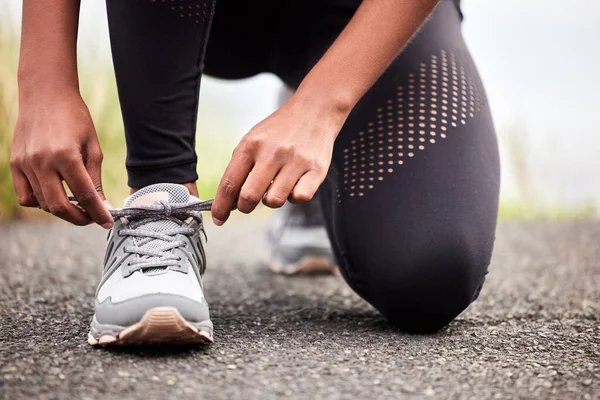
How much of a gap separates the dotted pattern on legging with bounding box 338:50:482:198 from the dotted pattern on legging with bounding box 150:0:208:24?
34 cm

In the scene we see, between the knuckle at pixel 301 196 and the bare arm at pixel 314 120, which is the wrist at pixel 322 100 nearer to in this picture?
the bare arm at pixel 314 120

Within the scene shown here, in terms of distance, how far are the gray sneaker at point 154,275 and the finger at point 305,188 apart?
190mm

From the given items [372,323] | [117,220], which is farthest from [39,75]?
[372,323]

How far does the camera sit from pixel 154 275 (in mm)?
874

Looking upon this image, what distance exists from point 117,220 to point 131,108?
18cm

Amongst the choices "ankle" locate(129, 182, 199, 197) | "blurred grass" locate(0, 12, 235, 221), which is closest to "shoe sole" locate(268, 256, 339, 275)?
"ankle" locate(129, 182, 199, 197)

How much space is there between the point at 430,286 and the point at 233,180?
0.39m

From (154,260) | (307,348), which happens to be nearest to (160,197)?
(154,260)

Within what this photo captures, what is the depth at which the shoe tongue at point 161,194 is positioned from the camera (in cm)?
96

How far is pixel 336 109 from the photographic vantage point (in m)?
0.92

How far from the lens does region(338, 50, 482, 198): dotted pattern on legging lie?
1092mm

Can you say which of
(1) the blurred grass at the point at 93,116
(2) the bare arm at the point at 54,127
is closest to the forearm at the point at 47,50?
(2) the bare arm at the point at 54,127

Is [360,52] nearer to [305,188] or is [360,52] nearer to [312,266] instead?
[305,188]

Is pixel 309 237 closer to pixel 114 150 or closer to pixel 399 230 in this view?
pixel 399 230
